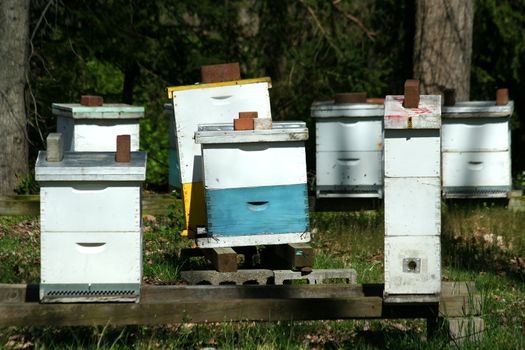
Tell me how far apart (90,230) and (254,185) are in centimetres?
147

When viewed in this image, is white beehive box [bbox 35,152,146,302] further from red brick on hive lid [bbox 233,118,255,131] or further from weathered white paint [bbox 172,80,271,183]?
weathered white paint [bbox 172,80,271,183]

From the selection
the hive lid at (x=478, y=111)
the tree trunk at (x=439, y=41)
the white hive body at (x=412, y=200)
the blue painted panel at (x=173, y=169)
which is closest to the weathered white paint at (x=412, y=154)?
the white hive body at (x=412, y=200)

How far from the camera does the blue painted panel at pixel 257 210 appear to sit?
591cm

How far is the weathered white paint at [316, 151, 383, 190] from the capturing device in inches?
360

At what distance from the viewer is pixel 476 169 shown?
9.61 m

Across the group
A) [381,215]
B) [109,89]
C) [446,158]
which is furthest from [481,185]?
[109,89]

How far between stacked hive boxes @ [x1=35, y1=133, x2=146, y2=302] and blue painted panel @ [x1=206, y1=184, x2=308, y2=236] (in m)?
1.26

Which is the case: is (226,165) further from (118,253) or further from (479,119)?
(479,119)

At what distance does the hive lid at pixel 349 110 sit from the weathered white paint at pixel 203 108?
2604 millimetres

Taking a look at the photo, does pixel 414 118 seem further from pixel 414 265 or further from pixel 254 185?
pixel 254 185

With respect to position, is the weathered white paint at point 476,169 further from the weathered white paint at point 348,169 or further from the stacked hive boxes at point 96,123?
the stacked hive boxes at point 96,123

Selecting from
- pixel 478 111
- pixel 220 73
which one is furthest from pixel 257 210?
pixel 478 111

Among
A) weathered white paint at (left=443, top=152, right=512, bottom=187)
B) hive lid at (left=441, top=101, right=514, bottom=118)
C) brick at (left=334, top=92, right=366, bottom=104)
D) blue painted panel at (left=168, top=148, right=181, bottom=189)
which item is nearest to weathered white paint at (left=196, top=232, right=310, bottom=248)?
blue painted panel at (left=168, top=148, right=181, bottom=189)

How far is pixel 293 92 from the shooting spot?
46.3 feet
